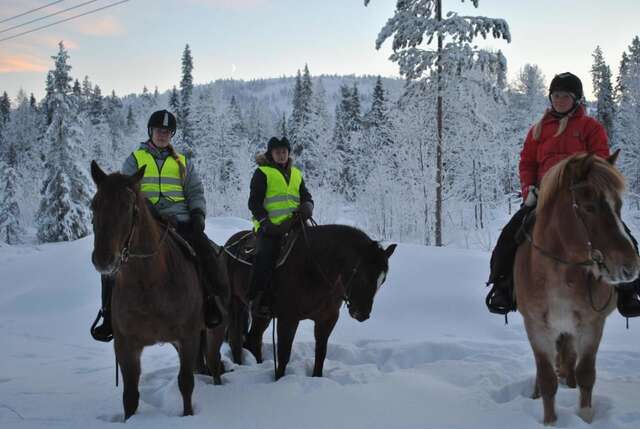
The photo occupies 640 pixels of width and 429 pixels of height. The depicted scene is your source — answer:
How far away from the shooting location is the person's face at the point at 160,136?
506 cm

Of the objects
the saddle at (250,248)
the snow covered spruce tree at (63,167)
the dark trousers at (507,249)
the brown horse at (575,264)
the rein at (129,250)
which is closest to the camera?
the brown horse at (575,264)

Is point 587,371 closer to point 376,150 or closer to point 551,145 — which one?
point 551,145

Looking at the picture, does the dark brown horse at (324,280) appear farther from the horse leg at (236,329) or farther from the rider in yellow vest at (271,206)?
the horse leg at (236,329)

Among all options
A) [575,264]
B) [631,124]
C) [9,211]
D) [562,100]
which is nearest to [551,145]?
[562,100]

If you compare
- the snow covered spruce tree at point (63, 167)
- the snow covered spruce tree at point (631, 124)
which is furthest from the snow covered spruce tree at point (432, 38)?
the snow covered spruce tree at point (631, 124)

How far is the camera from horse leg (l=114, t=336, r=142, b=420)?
428cm

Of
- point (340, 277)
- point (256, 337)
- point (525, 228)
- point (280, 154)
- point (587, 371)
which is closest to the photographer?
point (587, 371)

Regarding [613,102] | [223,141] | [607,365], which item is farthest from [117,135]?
[607,365]

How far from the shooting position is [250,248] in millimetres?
6465

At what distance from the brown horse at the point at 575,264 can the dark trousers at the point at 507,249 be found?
0.18 m

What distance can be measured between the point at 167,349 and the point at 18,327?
12.0ft

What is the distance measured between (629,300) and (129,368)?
4.53 meters

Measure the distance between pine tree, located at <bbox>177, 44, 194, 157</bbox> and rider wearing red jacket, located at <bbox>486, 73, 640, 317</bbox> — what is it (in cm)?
4054

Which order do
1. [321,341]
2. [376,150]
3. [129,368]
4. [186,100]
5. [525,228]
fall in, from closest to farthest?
[129,368]
[525,228]
[321,341]
[376,150]
[186,100]
